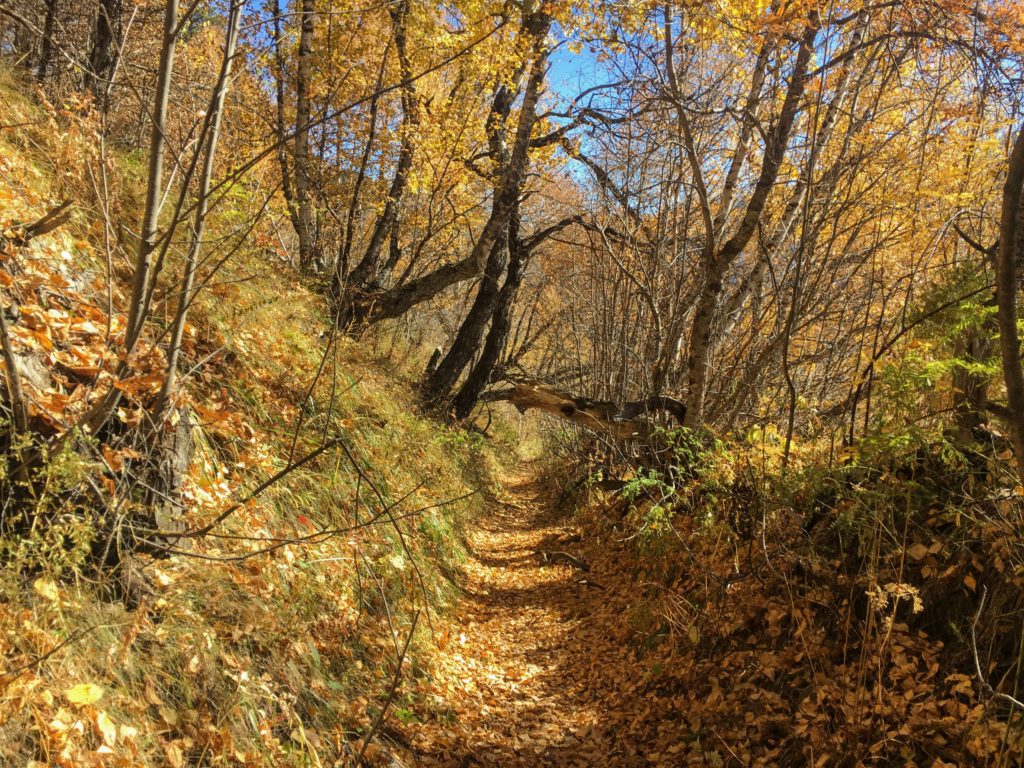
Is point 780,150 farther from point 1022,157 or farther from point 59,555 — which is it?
point 59,555

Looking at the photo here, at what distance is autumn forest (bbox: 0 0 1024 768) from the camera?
242 centimetres

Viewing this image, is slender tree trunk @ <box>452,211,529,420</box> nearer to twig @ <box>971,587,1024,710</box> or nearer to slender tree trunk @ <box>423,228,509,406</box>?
slender tree trunk @ <box>423,228,509,406</box>

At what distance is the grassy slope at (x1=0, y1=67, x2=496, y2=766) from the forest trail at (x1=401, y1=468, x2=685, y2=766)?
35 centimetres

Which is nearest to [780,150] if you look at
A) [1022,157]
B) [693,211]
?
[693,211]

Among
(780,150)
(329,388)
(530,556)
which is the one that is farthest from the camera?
(530,556)

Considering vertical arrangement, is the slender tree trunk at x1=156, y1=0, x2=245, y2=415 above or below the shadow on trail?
above

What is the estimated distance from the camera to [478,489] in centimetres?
463

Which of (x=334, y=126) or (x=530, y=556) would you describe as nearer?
(x=530, y=556)

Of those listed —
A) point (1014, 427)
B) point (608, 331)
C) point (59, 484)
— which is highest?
point (608, 331)

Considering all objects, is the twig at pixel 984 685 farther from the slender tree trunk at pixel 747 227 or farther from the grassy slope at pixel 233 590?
the slender tree trunk at pixel 747 227

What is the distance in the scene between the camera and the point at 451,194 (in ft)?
36.1

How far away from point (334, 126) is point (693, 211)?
20.8 ft

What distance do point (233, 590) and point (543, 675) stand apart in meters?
2.78

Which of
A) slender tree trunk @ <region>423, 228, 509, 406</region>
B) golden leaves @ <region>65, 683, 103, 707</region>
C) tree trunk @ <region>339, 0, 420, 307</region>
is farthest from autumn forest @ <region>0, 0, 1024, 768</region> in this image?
slender tree trunk @ <region>423, 228, 509, 406</region>
